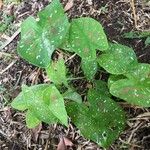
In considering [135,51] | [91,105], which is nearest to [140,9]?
[135,51]

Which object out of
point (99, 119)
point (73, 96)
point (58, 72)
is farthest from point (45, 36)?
point (99, 119)

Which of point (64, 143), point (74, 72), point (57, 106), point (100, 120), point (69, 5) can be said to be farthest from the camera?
point (69, 5)

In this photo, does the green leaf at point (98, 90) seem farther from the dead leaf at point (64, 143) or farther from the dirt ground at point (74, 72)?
the dead leaf at point (64, 143)

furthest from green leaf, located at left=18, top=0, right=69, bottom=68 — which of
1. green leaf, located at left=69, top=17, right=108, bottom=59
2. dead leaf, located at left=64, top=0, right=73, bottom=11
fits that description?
dead leaf, located at left=64, top=0, right=73, bottom=11

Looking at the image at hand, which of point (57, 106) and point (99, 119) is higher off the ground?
point (57, 106)

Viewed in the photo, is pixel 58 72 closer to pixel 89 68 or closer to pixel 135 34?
pixel 89 68

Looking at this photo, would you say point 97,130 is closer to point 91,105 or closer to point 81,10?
point 91,105

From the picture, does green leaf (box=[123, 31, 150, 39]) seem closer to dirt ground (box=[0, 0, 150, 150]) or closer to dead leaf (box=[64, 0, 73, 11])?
dirt ground (box=[0, 0, 150, 150])
